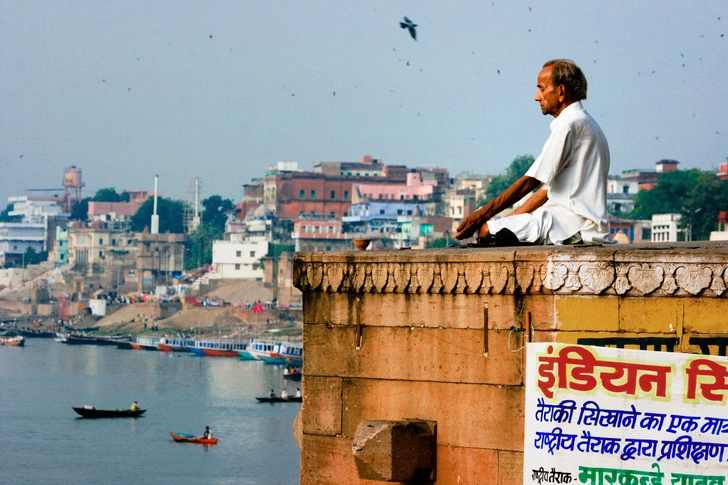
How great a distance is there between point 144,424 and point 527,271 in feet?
111

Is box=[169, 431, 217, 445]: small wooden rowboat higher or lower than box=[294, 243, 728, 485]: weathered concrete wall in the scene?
lower

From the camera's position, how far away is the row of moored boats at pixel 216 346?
195 feet

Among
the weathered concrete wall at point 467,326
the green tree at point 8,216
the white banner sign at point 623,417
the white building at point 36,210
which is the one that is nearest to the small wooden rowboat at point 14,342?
the white building at point 36,210

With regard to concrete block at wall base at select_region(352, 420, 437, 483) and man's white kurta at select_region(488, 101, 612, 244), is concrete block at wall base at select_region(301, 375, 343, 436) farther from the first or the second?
man's white kurta at select_region(488, 101, 612, 244)

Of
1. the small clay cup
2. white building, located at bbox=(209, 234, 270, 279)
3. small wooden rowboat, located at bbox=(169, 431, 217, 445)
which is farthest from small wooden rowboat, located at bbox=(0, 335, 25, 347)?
the small clay cup

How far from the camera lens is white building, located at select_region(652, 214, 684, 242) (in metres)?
58.8

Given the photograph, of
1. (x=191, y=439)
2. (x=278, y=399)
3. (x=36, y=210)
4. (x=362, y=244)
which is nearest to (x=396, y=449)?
(x=362, y=244)

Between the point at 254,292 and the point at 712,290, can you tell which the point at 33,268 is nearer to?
the point at 254,292

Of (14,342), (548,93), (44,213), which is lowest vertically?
(14,342)

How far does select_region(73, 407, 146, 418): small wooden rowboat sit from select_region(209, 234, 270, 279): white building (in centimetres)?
4806

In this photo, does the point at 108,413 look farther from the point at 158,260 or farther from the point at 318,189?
the point at 158,260

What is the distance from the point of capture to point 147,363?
2341 inches

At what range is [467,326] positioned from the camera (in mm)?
3162

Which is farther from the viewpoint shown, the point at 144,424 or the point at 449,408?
the point at 144,424
